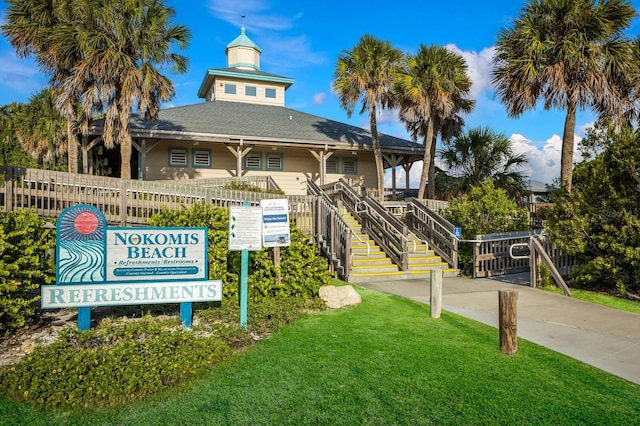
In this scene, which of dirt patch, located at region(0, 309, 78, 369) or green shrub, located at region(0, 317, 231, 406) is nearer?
green shrub, located at region(0, 317, 231, 406)

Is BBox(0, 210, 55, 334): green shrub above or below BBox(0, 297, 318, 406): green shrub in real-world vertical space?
above

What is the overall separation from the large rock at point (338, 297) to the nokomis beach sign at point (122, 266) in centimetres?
225

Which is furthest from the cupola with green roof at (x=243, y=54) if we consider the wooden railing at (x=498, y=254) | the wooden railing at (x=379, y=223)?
the wooden railing at (x=498, y=254)

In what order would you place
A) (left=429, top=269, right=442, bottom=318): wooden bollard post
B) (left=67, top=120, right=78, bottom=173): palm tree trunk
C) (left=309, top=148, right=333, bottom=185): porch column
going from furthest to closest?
(left=309, top=148, right=333, bottom=185): porch column, (left=67, top=120, right=78, bottom=173): palm tree trunk, (left=429, top=269, right=442, bottom=318): wooden bollard post

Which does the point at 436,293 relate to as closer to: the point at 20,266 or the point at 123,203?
the point at 20,266

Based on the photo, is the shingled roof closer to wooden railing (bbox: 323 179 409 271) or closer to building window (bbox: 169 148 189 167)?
building window (bbox: 169 148 189 167)

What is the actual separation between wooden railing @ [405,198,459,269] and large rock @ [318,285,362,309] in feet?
17.9

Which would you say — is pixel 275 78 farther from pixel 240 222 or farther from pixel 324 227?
pixel 240 222

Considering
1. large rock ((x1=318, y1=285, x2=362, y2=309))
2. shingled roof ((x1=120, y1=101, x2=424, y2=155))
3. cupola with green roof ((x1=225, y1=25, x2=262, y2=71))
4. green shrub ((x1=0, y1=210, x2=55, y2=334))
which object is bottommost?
large rock ((x1=318, y1=285, x2=362, y2=309))

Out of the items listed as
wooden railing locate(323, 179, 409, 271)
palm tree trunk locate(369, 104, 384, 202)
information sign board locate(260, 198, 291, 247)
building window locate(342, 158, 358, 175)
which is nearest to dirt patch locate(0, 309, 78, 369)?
information sign board locate(260, 198, 291, 247)

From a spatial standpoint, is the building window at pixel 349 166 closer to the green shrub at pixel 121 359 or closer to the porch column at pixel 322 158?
the porch column at pixel 322 158

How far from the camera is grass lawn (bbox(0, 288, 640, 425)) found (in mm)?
3973

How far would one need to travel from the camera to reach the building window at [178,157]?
21328 mm

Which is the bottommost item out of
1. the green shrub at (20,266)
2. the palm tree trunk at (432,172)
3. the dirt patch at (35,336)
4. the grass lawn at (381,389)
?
the grass lawn at (381,389)
